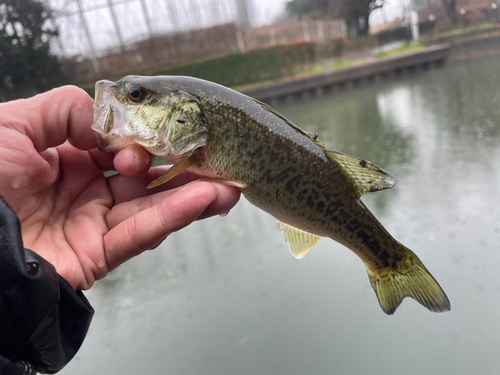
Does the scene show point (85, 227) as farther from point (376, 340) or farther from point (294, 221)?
point (376, 340)

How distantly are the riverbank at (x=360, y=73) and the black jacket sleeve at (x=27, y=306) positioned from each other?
13837 millimetres

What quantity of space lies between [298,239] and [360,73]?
15.8 m

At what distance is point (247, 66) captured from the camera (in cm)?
1756

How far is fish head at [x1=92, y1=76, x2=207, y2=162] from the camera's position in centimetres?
166

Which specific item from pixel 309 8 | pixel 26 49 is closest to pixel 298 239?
pixel 26 49

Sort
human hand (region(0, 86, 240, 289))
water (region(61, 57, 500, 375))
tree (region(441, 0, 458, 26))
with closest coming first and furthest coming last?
human hand (region(0, 86, 240, 289))
water (region(61, 57, 500, 375))
tree (region(441, 0, 458, 26))

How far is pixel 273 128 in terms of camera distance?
163cm

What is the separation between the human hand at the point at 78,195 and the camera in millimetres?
1547

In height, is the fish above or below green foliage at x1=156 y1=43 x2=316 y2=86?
below

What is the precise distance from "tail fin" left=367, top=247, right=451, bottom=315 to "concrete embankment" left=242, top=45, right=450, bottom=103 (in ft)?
45.0

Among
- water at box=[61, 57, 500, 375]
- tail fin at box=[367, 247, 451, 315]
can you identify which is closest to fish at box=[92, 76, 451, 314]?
tail fin at box=[367, 247, 451, 315]

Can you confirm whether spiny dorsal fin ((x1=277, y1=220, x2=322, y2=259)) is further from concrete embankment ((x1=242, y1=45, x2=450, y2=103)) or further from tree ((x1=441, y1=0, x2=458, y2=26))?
tree ((x1=441, y1=0, x2=458, y2=26))

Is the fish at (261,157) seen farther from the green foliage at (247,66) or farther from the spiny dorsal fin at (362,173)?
the green foliage at (247,66)

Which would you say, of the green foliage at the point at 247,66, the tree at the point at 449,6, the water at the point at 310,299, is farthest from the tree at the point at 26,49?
the tree at the point at 449,6
